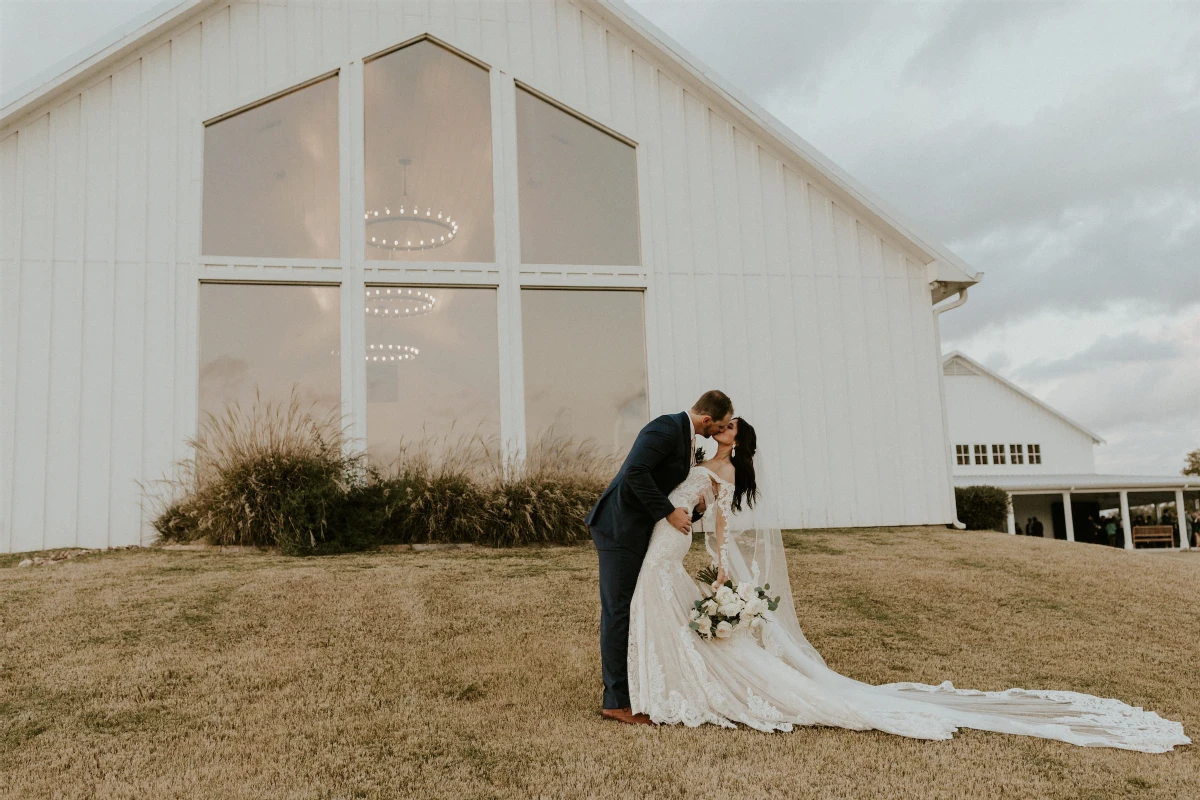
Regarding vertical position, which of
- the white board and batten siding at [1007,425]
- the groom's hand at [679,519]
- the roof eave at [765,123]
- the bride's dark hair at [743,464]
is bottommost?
the groom's hand at [679,519]

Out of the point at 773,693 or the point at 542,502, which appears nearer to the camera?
the point at 773,693

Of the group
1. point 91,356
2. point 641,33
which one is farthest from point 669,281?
point 91,356

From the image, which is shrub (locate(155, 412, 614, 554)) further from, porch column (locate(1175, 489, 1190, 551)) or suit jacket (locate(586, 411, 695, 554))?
porch column (locate(1175, 489, 1190, 551))

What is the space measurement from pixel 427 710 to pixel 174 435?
6.45 metres

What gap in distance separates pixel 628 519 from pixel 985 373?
84.7 ft

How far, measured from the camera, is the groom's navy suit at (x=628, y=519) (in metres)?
4.71

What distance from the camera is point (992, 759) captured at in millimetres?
3957

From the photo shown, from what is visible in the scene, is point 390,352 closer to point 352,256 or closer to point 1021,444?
point 352,256

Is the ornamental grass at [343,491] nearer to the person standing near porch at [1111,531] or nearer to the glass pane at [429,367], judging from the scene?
the glass pane at [429,367]

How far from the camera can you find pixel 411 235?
10625mm

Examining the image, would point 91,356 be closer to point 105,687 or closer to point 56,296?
point 56,296

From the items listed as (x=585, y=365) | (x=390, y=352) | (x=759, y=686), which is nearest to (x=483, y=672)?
(x=759, y=686)

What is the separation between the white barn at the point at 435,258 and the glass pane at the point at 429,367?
0.03 meters

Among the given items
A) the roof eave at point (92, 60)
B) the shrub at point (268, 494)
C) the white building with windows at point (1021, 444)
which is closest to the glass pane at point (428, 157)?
the roof eave at point (92, 60)
